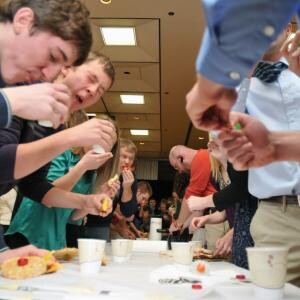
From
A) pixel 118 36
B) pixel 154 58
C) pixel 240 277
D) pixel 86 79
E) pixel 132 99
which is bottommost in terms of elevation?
pixel 240 277

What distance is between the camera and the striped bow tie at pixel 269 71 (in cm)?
126

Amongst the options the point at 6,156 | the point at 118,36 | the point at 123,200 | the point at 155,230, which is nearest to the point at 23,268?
the point at 6,156

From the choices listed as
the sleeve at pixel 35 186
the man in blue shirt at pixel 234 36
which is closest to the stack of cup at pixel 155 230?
the sleeve at pixel 35 186

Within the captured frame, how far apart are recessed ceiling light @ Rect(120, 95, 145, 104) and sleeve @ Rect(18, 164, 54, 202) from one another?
5.96 metres

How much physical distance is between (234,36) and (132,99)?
23.4 ft

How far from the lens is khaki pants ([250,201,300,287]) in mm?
1128

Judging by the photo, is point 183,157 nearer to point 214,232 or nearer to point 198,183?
point 198,183

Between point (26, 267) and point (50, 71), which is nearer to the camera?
point (26, 267)

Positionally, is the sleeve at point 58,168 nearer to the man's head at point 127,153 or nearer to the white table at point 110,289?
the white table at point 110,289

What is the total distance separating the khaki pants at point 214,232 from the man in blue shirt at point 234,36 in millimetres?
2089

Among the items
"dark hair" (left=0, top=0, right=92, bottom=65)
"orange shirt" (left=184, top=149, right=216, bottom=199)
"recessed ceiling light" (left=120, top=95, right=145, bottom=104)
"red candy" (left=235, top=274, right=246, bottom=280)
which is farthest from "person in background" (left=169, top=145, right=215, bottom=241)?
"recessed ceiling light" (left=120, top=95, right=145, bottom=104)

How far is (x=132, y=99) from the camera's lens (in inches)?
299

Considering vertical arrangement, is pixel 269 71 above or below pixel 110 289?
above

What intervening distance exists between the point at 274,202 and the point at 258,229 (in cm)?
10
